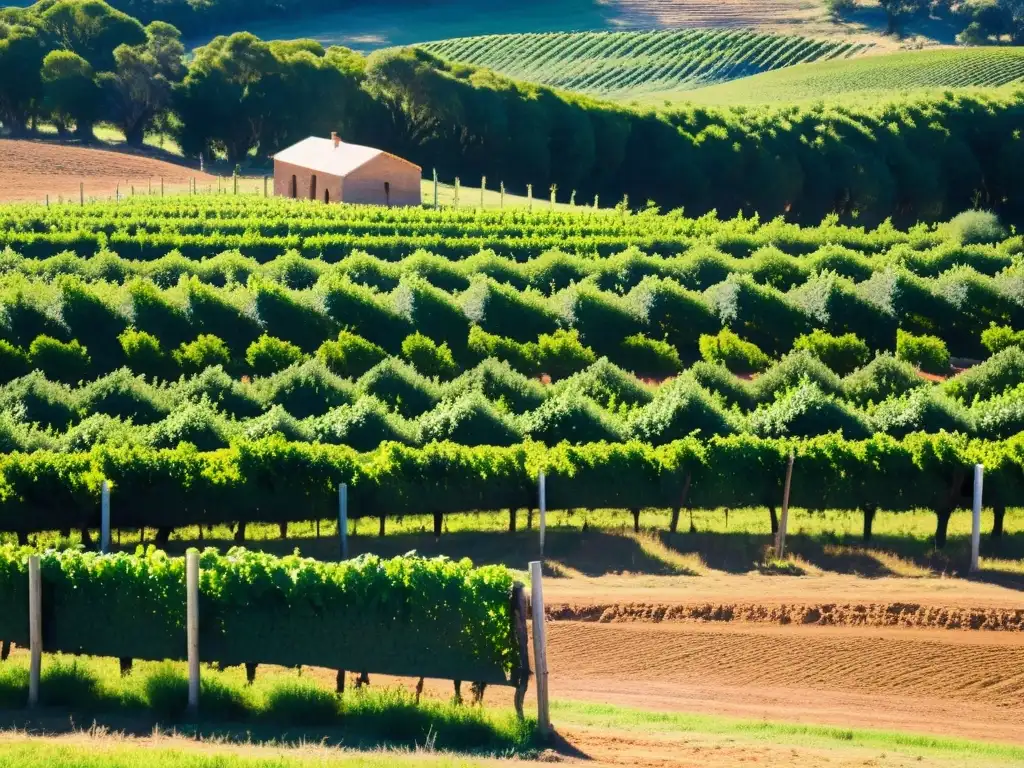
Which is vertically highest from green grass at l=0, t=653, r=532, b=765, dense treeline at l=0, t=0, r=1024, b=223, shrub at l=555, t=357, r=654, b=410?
dense treeline at l=0, t=0, r=1024, b=223

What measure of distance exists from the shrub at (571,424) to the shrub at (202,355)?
10746 millimetres

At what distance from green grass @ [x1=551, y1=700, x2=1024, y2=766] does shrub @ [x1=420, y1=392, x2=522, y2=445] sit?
39.6ft

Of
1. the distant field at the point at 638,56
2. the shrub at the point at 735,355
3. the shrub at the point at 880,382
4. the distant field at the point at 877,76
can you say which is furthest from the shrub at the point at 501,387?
the distant field at the point at 638,56

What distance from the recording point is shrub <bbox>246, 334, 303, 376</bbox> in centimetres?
3750

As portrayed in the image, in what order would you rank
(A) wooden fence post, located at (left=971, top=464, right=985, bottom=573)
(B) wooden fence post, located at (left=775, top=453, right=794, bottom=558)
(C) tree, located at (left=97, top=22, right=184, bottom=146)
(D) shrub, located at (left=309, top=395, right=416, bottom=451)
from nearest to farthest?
(A) wooden fence post, located at (left=971, top=464, right=985, bottom=573), (B) wooden fence post, located at (left=775, top=453, right=794, bottom=558), (D) shrub, located at (left=309, top=395, right=416, bottom=451), (C) tree, located at (left=97, top=22, right=184, bottom=146)

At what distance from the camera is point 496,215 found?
195 ft

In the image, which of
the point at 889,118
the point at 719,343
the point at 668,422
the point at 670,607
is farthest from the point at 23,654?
the point at 889,118

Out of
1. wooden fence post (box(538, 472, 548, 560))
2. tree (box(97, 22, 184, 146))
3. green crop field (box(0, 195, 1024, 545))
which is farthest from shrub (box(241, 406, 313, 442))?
tree (box(97, 22, 184, 146))

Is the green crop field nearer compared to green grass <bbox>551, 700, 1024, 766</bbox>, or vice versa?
green grass <bbox>551, 700, 1024, 766</bbox>

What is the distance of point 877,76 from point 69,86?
56.0 m

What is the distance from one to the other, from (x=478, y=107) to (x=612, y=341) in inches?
1629

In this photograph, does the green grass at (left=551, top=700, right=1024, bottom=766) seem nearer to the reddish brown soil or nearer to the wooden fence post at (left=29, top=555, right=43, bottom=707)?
the wooden fence post at (left=29, top=555, right=43, bottom=707)

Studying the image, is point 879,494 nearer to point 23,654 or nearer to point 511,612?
point 511,612

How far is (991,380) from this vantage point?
3453cm
